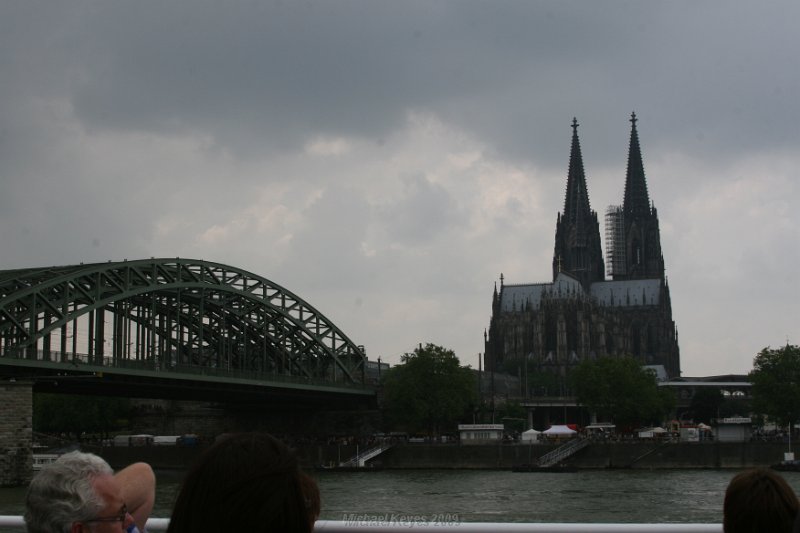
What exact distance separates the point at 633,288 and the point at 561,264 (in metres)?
10.5

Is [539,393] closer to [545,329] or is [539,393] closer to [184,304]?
[545,329]

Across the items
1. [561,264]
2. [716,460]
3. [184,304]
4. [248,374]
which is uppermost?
[561,264]

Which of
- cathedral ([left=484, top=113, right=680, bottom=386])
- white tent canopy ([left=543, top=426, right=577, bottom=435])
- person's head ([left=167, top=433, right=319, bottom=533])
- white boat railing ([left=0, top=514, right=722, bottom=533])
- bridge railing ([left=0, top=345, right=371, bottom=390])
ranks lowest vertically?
white tent canopy ([left=543, top=426, right=577, bottom=435])

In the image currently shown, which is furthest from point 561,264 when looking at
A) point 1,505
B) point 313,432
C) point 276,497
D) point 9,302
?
point 276,497

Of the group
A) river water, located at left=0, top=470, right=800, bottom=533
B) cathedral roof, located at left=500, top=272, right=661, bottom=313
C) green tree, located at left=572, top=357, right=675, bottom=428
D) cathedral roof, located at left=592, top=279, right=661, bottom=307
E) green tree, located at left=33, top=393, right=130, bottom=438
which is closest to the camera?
river water, located at left=0, top=470, right=800, bottom=533

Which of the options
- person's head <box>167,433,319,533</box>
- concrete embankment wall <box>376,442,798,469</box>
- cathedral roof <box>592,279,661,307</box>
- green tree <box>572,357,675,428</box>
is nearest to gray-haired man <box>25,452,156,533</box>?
person's head <box>167,433,319,533</box>

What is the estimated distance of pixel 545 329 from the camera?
151m

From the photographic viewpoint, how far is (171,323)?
76188mm

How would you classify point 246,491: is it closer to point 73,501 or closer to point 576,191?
point 73,501

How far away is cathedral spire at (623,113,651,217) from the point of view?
171 m

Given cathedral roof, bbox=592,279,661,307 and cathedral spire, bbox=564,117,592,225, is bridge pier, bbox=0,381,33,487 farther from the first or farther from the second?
cathedral spire, bbox=564,117,592,225

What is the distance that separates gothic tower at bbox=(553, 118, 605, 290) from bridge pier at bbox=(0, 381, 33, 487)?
116m

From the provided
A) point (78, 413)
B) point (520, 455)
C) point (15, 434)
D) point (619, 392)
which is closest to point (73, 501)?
point (15, 434)

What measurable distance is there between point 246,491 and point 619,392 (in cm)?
9488
